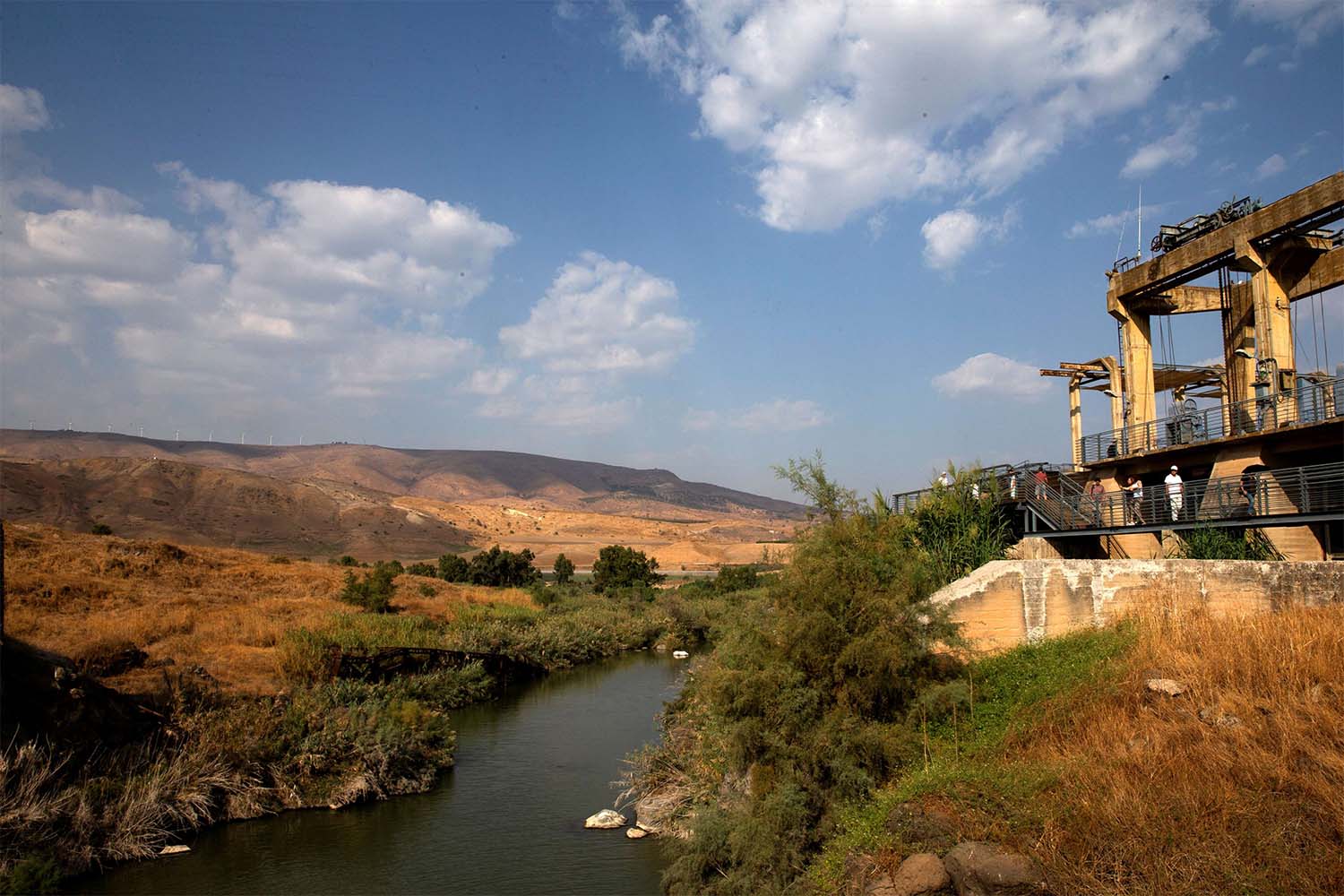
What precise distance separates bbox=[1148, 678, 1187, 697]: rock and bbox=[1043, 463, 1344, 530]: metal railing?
6.56m

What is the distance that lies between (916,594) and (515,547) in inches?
3158

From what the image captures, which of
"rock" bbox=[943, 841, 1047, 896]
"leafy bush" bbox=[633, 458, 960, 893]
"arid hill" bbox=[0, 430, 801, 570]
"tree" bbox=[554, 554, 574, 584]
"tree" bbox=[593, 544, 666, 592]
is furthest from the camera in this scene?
"arid hill" bbox=[0, 430, 801, 570]

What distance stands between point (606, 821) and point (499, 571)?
109 feet

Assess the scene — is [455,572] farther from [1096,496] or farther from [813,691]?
[813,691]

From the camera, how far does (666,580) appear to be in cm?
5909

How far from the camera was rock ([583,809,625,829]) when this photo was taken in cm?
1431

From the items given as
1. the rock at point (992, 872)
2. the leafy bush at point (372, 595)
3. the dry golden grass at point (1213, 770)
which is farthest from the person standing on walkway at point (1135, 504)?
the leafy bush at point (372, 595)

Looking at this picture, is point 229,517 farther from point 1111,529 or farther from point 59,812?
point 1111,529

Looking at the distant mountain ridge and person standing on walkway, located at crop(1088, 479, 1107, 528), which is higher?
the distant mountain ridge

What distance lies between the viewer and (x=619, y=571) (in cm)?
4847

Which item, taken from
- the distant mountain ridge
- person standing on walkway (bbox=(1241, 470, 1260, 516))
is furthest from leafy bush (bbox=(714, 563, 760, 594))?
the distant mountain ridge

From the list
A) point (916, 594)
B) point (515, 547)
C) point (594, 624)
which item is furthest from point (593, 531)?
point (916, 594)

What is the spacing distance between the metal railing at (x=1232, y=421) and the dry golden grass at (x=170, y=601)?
21.9 metres

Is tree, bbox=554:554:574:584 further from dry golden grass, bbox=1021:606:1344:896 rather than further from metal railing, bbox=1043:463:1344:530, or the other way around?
dry golden grass, bbox=1021:606:1344:896
